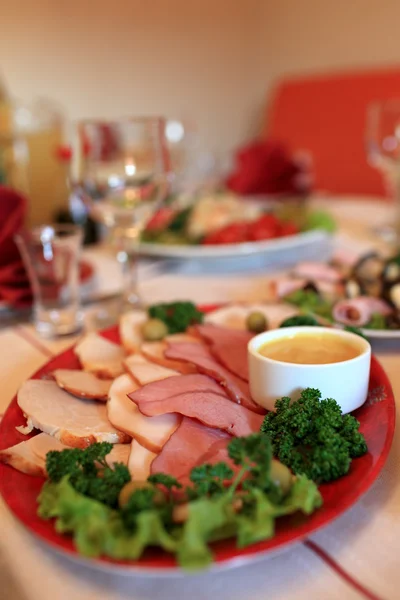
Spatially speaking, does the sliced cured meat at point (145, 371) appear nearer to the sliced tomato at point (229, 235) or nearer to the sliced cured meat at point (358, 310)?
the sliced cured meat at point (358, 310)

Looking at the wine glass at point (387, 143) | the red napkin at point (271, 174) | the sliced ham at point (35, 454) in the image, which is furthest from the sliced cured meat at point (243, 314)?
the red napkin at point (271, 174)

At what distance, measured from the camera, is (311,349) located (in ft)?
2.80

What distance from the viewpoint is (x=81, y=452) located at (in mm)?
634

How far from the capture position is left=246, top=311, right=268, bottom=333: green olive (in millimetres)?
1057

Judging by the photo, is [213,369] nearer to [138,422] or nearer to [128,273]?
[138,422]

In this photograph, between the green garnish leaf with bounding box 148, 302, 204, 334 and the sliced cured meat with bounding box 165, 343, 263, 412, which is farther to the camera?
the green garnish leaf with bounding box 148, 302, 204, 334

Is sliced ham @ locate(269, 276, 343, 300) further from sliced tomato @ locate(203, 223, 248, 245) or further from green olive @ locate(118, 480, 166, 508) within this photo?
green olive @ locate(118, 480, 166, 508)

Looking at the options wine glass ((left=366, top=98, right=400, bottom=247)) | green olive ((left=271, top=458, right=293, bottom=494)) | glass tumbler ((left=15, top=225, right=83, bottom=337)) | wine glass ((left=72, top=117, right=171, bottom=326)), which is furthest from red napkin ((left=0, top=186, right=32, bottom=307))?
wine glass ((left=366, top=98, right=400, bottom=247))

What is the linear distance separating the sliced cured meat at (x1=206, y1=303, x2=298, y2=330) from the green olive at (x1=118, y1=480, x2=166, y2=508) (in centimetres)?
55

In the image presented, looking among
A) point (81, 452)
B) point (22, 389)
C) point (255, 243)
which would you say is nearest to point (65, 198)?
point (255, 243)

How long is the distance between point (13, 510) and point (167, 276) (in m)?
1.08

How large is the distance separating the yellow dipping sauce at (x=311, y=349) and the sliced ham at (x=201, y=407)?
0.34ft

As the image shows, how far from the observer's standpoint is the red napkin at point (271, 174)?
8.34 feet

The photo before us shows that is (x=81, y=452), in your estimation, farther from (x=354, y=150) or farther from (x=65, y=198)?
(x=354, y=150)
